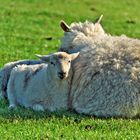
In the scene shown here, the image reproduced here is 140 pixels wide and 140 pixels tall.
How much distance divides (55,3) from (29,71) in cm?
1846

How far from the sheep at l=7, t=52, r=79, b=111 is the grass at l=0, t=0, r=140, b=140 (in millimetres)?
244

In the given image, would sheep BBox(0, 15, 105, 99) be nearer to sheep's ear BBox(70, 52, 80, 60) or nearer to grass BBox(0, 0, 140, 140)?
sheep's ear BBox(70, 52, 80, 60)

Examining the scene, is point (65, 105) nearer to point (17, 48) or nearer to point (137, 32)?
point (17, 48)

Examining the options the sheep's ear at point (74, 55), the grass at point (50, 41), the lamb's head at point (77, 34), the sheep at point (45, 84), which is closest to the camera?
the grass at point (50, 41)

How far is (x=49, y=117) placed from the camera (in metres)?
9.43

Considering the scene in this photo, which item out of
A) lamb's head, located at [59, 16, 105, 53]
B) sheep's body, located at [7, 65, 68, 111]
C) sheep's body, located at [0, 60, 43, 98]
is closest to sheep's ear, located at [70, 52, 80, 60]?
lamb's head, located at [59, 16, 105, 53]

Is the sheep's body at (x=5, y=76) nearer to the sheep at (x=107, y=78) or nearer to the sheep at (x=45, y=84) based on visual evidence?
the sheep at (x=45, y=84)

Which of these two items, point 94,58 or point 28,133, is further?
point 94,58

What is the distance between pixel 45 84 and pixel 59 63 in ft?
2.11

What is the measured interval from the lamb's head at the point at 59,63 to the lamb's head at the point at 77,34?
55cm

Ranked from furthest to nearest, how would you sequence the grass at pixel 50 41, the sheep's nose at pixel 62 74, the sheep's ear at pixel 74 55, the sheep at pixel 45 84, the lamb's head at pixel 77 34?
the lamb's head at pixel 77 34
the sheep's ear at pixel 74 55
the sheep at pixel 45 84
the sheep's nose at pixel 62 74
the grass at pixel 50 41

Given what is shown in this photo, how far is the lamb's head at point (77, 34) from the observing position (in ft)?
34.4

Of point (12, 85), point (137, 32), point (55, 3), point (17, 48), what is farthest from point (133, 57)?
point (55, 3)

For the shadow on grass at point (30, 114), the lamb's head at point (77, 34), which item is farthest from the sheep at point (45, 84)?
the lamb's head at point (77, 34)
